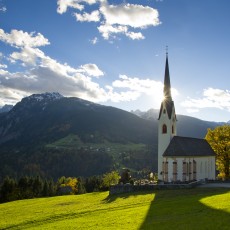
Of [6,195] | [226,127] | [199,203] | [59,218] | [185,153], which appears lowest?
[6,195]

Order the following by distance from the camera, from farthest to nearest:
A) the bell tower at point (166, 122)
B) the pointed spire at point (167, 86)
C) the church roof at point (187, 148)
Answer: the pointed spire at point (167, 86) < the bell tower at point (166, 122) < the church roof at point (187, 148)

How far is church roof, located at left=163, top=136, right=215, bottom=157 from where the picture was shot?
69.4m

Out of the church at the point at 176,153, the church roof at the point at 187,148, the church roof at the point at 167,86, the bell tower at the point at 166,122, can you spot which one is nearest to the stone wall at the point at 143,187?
the church at the point at 176,153

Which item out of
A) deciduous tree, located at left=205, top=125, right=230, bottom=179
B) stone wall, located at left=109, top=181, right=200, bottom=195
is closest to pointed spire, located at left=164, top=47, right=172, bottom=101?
deciduous tree, located at left=205, top=125, right=230, bottom=179

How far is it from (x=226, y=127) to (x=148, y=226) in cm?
5711

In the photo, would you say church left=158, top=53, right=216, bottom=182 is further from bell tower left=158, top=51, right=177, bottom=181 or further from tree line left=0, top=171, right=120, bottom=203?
tree line left=0, top=171, right=120, bottom=203

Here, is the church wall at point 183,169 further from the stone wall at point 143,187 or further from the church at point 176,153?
the stone wall at point 143,187

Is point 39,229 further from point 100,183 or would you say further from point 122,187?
point 100,183

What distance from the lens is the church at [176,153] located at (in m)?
68.5

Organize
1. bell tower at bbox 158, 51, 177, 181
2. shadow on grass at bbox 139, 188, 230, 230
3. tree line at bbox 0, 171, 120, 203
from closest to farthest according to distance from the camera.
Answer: shadow on grass at bbox 139, 188, 230, 230
bell tower at bbox 158, 51, 177, 181
tree line at bbox 0, 171, 120, 203

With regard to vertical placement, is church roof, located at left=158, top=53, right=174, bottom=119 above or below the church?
above

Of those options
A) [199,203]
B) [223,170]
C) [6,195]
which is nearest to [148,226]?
[199,203]

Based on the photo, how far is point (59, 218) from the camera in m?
37.0

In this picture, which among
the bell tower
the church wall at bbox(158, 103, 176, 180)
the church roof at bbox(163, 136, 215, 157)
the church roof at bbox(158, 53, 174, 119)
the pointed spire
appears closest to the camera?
the church roof at bbox(163, 136, 215, 157)
